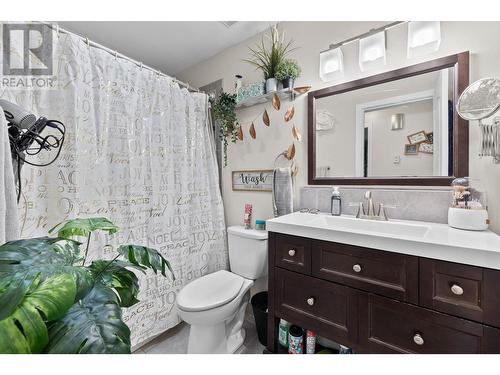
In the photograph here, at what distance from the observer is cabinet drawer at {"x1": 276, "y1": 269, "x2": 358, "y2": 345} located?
1.00 metres

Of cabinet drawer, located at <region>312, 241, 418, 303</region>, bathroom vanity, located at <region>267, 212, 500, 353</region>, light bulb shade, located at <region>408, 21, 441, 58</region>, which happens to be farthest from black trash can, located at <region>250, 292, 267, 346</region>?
light bulb shade, located at <region>408, 21, 441, 58</region>

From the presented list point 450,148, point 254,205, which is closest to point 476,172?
point 450,148

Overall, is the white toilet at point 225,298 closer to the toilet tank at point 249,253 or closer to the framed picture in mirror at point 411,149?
the toilet tank at point 249,253

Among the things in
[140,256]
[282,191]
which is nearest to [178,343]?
[140,256]

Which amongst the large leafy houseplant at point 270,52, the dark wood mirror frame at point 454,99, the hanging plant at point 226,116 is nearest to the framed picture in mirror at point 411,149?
the dark wood mirror frame at point 454,99

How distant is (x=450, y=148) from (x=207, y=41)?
1905mm

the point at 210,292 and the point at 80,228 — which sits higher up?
the point at 80,228

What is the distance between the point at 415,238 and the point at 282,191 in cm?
87

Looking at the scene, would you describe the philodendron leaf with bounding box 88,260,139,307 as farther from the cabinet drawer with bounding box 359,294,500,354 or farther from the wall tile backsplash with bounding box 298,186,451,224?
the wall tile backsplash with bounding box 298,186,451,224

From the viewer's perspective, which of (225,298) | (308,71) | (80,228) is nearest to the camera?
(80,228)

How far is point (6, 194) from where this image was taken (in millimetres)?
769

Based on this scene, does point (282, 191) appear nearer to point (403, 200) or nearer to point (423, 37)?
point (403, 200)

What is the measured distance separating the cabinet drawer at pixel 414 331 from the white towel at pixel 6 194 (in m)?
1.40
